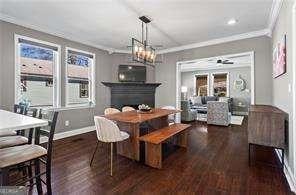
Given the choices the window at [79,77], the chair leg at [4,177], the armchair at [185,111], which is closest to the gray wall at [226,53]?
the armchair at [185,111]

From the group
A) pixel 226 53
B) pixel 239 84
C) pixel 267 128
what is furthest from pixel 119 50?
pixel 239 84

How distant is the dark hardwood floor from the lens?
7.32ft

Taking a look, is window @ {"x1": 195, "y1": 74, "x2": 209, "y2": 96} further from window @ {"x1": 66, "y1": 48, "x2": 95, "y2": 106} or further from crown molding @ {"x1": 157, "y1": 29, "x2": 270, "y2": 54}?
window @ {"x1": 66, "y1": 48, "x2": 95, "y2": 106}

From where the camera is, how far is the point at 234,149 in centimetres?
372

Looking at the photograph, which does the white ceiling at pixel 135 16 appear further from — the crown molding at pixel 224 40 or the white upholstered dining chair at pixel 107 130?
the white upholstered dining chair at pixel 107 130

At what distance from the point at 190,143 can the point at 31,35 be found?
4400 mm

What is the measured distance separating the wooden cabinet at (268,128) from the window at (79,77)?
4.39 metres

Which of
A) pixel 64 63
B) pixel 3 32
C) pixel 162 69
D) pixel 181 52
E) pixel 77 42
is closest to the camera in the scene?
pixel 3 32

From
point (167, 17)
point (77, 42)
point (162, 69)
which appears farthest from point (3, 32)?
point (162, 69)


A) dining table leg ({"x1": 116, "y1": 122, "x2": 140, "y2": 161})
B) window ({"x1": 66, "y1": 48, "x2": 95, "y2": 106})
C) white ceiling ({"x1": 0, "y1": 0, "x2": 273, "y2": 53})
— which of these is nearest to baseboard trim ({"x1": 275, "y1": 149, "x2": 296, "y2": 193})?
dining table leg ({"x1": 116, "y1": 122, "x2": 140, "y2": 161})

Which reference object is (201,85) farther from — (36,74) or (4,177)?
(4,177)

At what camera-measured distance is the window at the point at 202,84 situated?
10.5m

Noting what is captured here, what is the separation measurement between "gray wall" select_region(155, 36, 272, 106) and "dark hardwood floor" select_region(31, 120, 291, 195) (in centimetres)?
162

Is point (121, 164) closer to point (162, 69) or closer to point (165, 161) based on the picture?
point (165, 161)
